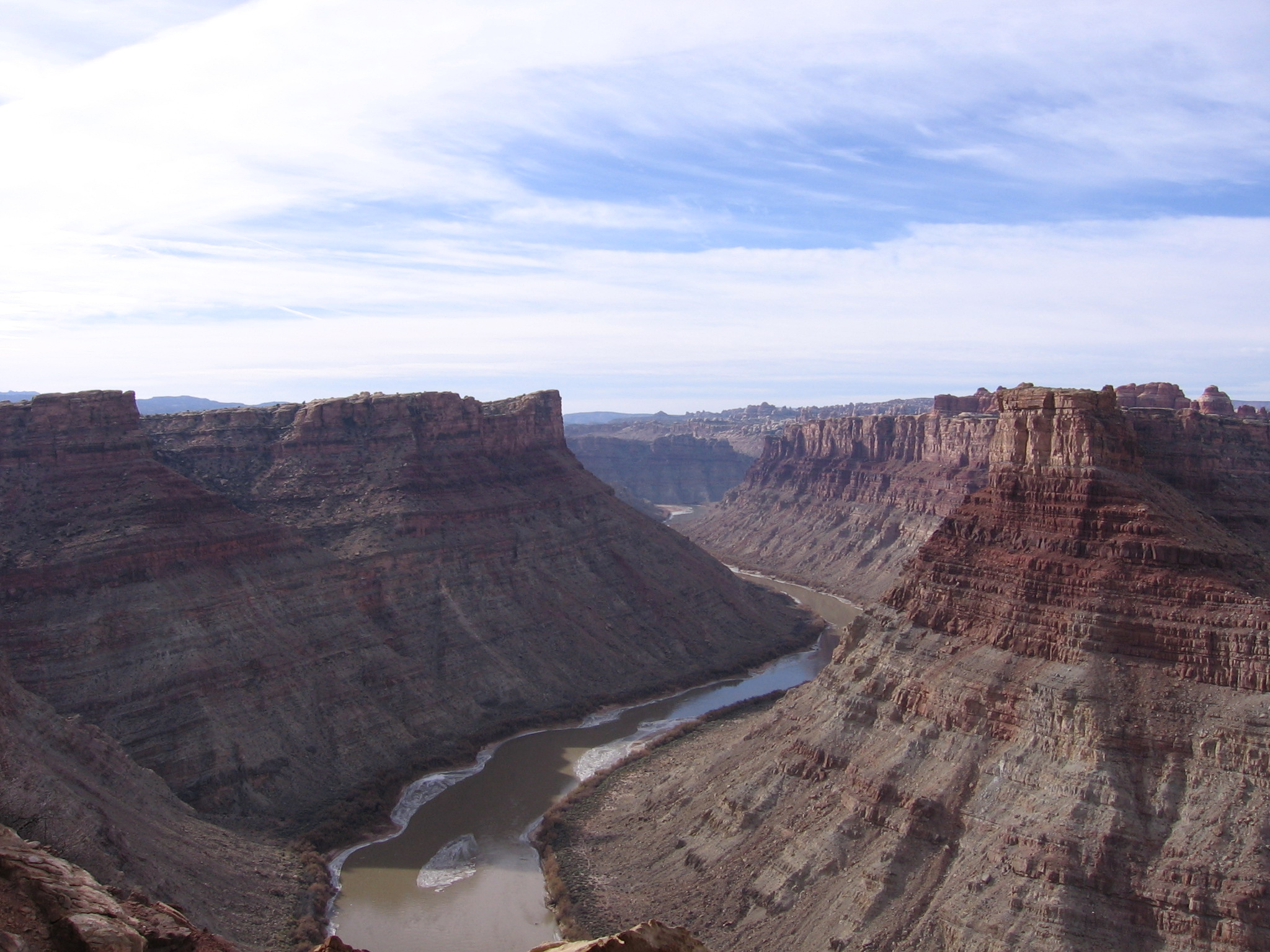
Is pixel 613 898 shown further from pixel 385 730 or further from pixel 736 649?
pixel 736 649

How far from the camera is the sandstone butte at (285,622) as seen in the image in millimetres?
42750

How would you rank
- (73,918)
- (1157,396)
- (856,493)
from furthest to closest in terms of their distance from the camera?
1. (856,493)
2. (1157,396)
3. (73,918)

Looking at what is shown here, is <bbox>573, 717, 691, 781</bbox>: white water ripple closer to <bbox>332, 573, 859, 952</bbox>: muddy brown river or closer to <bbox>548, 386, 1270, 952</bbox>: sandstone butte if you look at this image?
<bbox>332, 573, 859, 952</bbox>: muddy brown river

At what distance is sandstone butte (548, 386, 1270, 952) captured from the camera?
32.8m

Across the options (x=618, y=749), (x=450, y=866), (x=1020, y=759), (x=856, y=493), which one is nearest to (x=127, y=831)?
(x=450, y=866)

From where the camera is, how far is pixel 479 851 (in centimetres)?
5153

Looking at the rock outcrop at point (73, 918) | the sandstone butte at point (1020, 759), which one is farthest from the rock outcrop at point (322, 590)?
the rock outcrop at point (73, 918)

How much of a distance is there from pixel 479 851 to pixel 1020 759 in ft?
93.3

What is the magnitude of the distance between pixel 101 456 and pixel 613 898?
46348 millimetres

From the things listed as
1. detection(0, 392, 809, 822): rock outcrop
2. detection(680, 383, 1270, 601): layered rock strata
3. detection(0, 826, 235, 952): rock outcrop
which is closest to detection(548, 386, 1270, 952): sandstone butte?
detection(0, 392, 809, 822): rock outcrop

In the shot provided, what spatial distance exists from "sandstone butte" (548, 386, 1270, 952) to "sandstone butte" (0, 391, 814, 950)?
15.8 m

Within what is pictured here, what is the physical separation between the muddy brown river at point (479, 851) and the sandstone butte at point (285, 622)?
2011mm

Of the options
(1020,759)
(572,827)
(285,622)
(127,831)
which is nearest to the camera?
(1020,759)

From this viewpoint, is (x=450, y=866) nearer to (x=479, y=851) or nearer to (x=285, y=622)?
(x=479, y=851)
